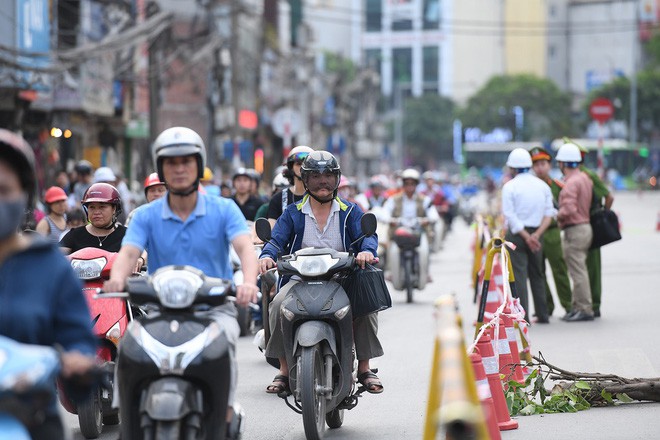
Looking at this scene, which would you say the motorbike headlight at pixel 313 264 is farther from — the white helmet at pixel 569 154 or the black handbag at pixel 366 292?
the white helmet at pixel 569 154

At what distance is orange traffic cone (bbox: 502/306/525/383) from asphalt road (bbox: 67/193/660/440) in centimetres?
75

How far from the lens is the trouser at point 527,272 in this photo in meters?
15.1

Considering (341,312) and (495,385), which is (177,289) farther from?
(495,385)

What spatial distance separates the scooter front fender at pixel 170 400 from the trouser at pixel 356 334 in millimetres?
2859

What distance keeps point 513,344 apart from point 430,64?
479 ft

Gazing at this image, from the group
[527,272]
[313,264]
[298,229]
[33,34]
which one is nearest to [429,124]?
[33,34]

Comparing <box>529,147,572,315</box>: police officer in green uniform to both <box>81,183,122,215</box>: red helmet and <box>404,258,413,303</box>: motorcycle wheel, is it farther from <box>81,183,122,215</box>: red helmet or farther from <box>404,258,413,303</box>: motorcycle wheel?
<box>81,183,122,215</box>: red helmet

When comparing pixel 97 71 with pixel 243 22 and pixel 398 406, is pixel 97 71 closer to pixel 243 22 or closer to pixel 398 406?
pixel 398 406

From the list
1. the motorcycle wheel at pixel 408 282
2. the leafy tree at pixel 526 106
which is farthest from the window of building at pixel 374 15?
the motorcycle wheel at pixel 408 282

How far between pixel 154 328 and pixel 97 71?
88.5 ft

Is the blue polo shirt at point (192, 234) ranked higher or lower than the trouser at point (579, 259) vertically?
higher

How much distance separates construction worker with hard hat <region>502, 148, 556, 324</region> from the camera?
15141mm

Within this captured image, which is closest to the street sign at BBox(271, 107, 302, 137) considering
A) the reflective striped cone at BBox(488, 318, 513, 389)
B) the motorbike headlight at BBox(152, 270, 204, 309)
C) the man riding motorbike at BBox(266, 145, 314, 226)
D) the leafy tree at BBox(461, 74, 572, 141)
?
the man riding motorbike at BBox(266, 145, 314, 226)

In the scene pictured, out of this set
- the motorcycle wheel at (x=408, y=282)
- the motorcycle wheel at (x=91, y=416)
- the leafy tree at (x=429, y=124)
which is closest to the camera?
the motorcycle wheel at (x=91, y=416)
